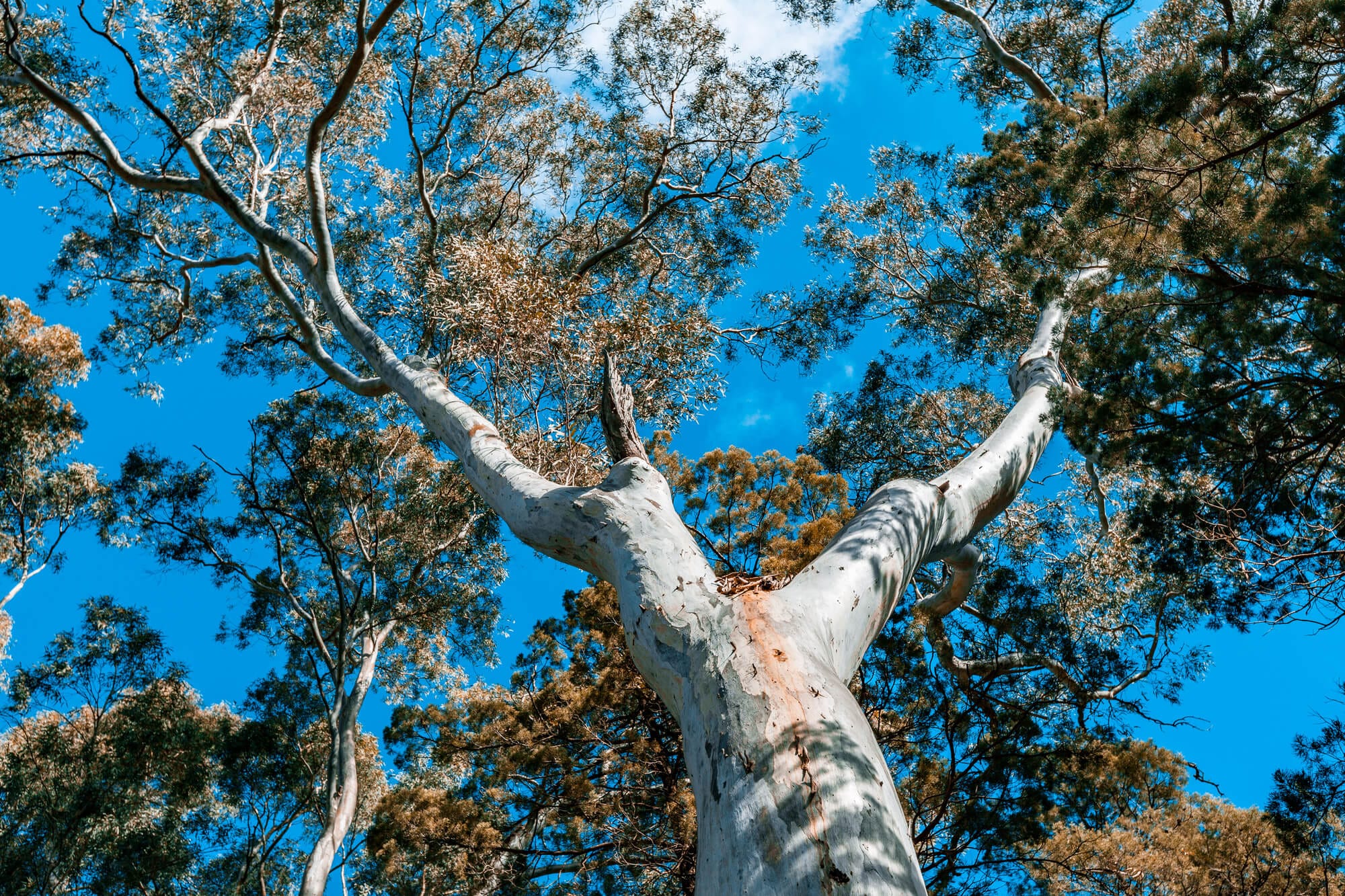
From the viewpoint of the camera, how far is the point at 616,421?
14.8ft

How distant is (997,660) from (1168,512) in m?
1.66

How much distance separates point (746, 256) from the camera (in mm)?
11203

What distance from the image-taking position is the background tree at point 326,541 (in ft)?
33.7

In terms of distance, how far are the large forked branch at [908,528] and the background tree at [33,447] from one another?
11471 millimetres

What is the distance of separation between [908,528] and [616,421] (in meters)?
1.70

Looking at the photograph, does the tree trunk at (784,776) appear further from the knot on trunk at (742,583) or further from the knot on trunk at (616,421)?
the knot on trunk at (616,421)

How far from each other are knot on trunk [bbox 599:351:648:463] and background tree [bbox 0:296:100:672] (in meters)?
9.83

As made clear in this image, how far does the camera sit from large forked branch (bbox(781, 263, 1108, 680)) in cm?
293

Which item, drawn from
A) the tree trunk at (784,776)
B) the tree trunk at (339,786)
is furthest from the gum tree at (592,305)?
the tree trunk at (339,786)

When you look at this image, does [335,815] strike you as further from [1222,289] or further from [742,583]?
[1222,289]

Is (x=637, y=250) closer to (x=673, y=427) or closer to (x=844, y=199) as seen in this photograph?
(x=844, y=199)

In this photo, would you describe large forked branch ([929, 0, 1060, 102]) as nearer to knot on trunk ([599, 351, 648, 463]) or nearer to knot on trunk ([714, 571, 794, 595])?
knot on trunk ([599, 351, 648, 463])

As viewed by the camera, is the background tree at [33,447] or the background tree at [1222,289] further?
the background tree at [33,447]

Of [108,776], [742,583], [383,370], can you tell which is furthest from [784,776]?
[108,776]
